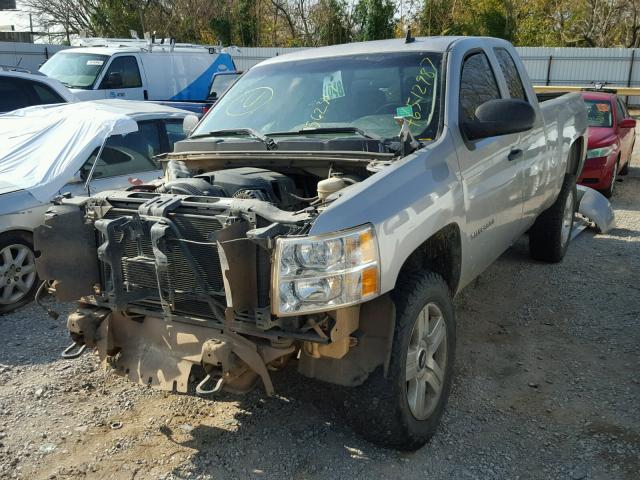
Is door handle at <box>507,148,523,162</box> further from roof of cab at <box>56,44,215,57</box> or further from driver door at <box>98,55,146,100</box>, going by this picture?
roof of cab at <box>56,44,215,57</box>

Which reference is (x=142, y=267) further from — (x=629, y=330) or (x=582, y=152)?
(x=582, y=152)

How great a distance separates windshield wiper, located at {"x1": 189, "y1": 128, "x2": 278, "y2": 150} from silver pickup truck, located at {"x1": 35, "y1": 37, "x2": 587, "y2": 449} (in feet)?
0.05

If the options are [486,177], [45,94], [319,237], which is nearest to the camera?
[319,237]

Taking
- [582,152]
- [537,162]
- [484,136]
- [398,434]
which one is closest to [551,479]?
[398,434]

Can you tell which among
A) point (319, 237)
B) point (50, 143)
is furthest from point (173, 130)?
point (319, 237)

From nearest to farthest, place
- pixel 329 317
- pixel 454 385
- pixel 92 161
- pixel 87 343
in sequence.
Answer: pixel 329 317
pixel 87 343
pixel 454 385
pixel 92 161

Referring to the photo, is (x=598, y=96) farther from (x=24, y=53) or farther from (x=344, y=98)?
(x=24, y=53)

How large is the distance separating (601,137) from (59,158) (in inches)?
303

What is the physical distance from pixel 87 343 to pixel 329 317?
137 cm

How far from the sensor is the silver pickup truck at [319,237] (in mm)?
2803

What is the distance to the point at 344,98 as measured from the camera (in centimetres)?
415

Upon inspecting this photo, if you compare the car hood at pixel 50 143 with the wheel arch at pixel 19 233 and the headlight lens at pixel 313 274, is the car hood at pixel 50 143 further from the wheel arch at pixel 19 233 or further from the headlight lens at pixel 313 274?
the headlight lens at pixel 313 274

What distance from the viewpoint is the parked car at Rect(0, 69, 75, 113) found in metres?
8.30

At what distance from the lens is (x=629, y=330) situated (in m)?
4.88
